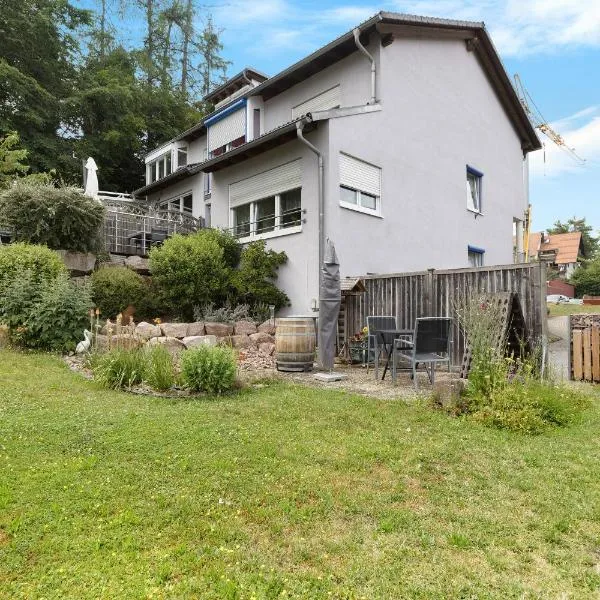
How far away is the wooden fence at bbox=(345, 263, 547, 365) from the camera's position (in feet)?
25.5

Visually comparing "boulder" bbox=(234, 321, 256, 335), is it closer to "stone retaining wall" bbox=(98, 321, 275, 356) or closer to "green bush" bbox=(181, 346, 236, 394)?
"stone retaining wall" bbox=(98, 321, 275, 356)

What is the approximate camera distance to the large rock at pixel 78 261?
10.8m

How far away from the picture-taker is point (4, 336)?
853 centimetres

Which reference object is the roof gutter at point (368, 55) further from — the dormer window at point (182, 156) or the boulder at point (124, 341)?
the dormer window at point (182, 156)

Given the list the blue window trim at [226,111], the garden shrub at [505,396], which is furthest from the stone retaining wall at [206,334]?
the blue window trim at [226,111]

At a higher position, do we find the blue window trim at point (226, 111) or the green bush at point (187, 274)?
the blue window trim at point (226, 111)

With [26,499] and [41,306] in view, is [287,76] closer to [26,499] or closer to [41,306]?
[41,306]

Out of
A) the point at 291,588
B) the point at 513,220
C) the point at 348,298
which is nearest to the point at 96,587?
the point at 291,588

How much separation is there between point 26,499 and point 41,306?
651 centimetres

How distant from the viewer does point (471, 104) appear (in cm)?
1554

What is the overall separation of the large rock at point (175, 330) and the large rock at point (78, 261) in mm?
3038

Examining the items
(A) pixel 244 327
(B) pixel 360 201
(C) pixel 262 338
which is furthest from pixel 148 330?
(B) pixel 360 201

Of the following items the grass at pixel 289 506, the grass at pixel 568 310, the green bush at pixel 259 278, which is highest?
the green bush at pixel 259 278

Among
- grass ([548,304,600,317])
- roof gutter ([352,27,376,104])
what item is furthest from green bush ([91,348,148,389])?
grass ([548,304,600,317])
